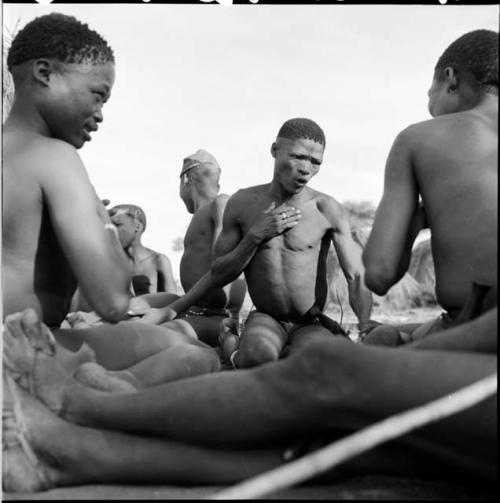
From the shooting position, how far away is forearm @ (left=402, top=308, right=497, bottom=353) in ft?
5.83

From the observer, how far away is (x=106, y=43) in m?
2.60

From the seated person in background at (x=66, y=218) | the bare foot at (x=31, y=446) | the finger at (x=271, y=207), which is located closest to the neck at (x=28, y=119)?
the seated person in background at (x=66, y=218)

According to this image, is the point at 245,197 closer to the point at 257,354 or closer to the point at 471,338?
the point at 257,354

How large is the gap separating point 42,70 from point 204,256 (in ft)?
9.17

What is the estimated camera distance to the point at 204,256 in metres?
5.21

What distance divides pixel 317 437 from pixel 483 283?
0.66m

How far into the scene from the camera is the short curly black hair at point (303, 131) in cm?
416

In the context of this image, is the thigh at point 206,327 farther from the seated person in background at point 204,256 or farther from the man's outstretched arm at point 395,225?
the man's outstretched arm at point 395,225

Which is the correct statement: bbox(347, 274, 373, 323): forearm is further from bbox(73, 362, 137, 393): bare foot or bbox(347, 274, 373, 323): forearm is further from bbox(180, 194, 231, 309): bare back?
bbox(73, 362, 137, 393): bare foot

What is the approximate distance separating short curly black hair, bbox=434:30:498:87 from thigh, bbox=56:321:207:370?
1287 mm

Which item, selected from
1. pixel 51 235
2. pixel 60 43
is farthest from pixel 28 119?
pixel 51 235

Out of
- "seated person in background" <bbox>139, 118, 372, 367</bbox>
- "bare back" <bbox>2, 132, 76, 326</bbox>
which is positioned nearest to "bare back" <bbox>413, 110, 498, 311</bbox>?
"bare back" <bbox>2, 132, 76, 326</bbox>

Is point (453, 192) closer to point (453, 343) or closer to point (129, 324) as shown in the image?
point (453, 343)

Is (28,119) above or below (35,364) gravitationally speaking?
above
